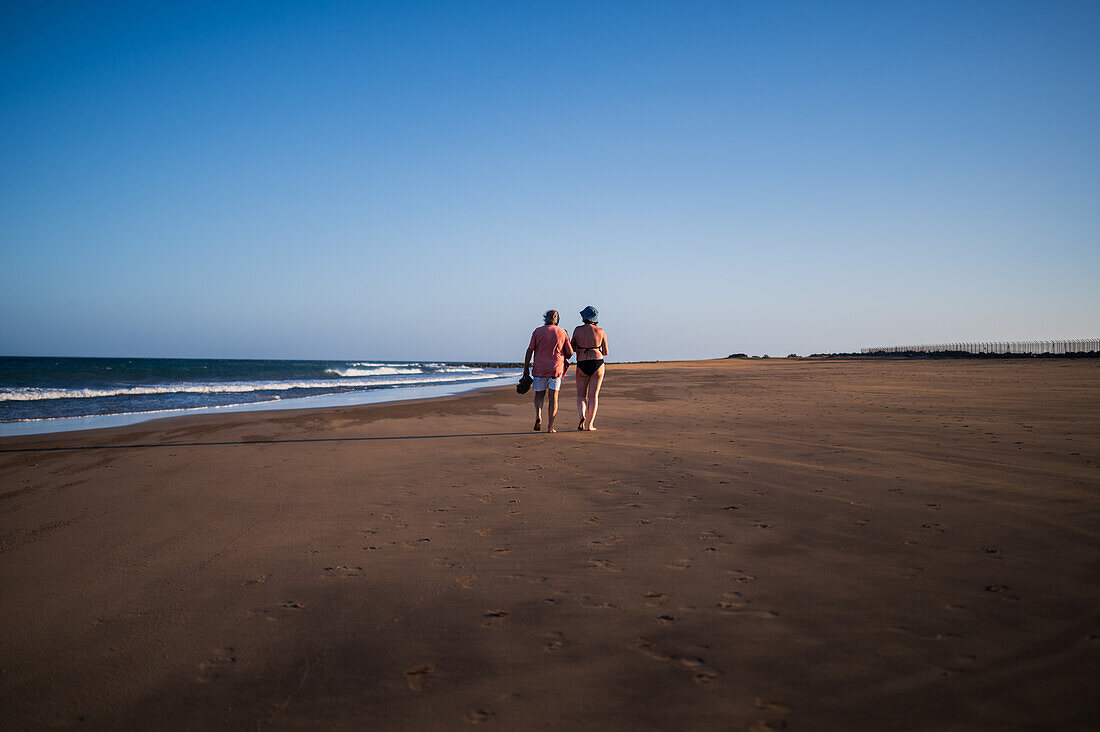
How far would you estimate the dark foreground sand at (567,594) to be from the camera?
2.25m

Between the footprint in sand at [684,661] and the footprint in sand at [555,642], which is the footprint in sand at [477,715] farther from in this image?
the footprint in sand at [684,661]

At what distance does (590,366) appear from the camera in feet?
33.3

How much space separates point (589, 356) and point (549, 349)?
71 cm

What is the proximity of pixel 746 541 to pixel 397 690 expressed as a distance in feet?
8.28

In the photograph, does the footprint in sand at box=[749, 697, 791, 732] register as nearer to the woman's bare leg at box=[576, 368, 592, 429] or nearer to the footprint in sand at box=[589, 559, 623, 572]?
the footprint in sand at box=[589, 559, 623, 572]

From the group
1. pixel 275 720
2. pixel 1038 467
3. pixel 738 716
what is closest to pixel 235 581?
pixel 275 720

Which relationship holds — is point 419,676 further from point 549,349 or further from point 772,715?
point 549,349

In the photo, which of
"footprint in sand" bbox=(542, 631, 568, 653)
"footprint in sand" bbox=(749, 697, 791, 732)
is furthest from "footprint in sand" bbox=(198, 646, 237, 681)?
"footprint in sand" bbox=(749, 697, 791, 732)

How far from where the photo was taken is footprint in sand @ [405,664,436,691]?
2.38m

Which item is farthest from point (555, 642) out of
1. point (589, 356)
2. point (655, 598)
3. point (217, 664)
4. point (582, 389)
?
point (582, 389)

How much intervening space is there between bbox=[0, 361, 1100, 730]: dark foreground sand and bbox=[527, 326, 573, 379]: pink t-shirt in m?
3.38

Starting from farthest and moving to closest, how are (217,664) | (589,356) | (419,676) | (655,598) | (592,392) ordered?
1. (592,392)
2. (589,356)
3. (655,598)
4. (217,664)
5. (419,676)

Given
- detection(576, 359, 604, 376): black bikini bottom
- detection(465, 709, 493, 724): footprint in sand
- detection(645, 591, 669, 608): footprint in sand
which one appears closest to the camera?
detection(465, 709, 493, 724): footprint in sand

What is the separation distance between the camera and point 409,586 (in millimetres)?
3400
